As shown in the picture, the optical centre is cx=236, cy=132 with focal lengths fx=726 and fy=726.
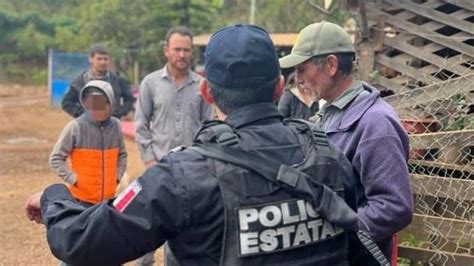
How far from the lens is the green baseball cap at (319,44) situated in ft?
8.77

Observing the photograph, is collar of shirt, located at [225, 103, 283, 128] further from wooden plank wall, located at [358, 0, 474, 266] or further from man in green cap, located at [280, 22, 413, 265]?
wooden plank wall, located at [358, 0, 474, 266]

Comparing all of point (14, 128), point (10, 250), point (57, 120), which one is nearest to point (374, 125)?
point (10, 250)

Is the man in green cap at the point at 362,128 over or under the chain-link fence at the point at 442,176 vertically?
over

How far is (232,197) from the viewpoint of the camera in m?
1.80

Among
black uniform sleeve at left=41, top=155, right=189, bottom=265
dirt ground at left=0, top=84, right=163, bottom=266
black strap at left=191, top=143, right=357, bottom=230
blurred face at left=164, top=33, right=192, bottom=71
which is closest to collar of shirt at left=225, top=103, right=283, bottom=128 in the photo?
black strap at left=191, top=143, right=357, bottom=230

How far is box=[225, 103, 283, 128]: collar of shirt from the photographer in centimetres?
190

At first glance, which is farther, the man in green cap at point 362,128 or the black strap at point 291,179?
the man in green cap at point 362,128

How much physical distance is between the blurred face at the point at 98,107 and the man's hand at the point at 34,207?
2595 millimetres

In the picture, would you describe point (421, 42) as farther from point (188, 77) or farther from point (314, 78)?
point (314, 78)

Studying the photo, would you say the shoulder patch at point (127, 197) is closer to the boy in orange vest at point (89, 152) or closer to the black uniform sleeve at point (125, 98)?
the boy in orange vest at point (89, 152)

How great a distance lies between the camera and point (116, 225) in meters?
1.78

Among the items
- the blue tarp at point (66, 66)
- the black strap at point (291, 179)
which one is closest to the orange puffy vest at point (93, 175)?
the black strap at point (291, 179)

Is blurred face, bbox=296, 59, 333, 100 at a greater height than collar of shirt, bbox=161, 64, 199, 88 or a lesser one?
greater

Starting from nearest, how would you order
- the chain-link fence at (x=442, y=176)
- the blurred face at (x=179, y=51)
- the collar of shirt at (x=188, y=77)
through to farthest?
the chain-link fence at (x=442, y=176), the blurred face at (x=179, y=51), the collar of shirt at (x=188, y=77)
